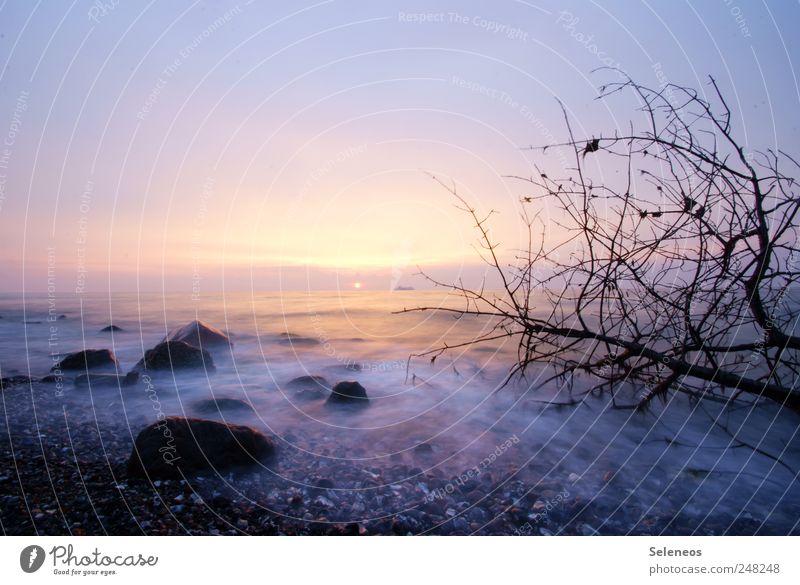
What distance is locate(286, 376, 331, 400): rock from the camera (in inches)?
215

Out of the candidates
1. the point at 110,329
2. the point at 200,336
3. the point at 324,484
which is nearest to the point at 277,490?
the point at 324,484

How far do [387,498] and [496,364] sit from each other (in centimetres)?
400

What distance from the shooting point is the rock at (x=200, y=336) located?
741cm

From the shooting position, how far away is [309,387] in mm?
5656

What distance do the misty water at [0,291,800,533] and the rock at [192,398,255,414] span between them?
100mm

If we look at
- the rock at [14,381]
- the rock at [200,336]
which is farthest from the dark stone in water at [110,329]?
the rock at [14,381]

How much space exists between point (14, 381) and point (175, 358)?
1794 mm

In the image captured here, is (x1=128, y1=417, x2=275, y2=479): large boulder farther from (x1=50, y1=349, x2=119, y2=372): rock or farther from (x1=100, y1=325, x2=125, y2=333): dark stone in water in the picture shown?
(x1=100, y1=325, x2=125, y2=333): dark stone in water

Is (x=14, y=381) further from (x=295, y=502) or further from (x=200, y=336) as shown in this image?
(x=295, y=502)

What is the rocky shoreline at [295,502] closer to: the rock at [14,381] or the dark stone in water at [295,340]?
the rock at [14,381]

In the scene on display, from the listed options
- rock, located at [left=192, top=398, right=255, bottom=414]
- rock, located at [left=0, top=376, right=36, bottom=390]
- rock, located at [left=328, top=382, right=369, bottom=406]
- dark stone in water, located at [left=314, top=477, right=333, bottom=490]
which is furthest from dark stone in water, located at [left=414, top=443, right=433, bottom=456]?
rock, located at [left=0, top=376, right=36, bottom=390]

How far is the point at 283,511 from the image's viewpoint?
3.05m
